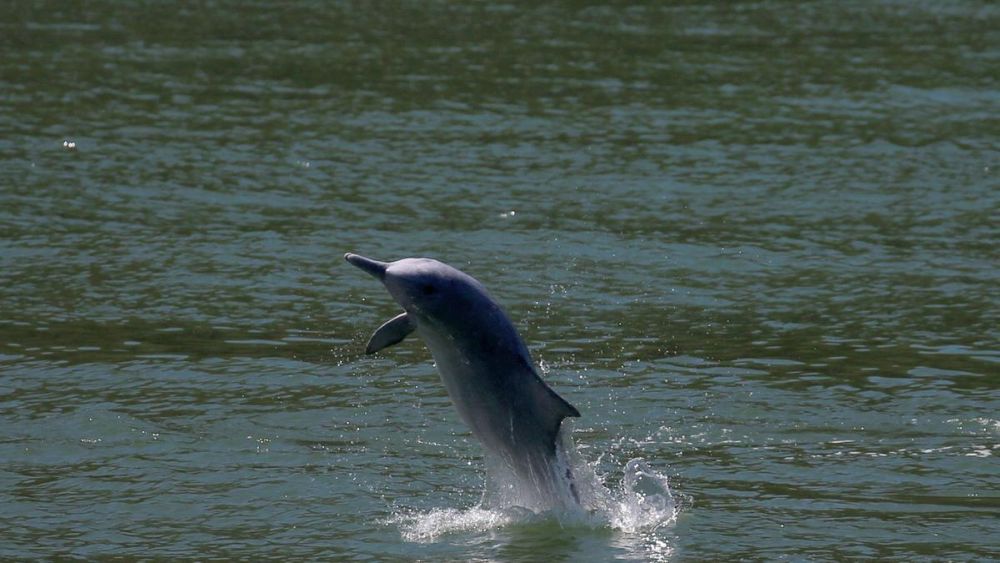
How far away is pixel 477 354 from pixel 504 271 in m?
5.53

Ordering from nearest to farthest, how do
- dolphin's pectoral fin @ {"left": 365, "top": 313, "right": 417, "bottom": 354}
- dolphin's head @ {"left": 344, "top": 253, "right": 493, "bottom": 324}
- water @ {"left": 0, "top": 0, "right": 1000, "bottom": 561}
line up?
1. dolphin's head @ {"left": 344, "top": 253, "right": 493, "bottom": 324}
2. dolphin's pectoral fin @ {"left": 365, "top": 313, "right": 417, "bottom": 354}
3. water @ {"left": 0, "top": 0, "right": 1000, "bottom": 561}

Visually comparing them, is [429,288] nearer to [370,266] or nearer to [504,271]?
[370,266]

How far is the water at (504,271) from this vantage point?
10.4 meters

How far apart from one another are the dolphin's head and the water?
1.25 metres

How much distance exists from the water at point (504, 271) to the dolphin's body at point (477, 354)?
0.55 metres

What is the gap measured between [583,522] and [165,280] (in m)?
5.95

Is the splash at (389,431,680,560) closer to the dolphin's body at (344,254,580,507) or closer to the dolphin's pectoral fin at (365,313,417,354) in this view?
the dolphin's body at (344,254,580,507)

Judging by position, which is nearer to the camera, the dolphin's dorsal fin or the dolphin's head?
the dolphin's head

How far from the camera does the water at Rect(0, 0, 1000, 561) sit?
10.4 meters

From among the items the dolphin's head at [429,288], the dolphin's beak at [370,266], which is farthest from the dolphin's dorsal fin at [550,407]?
the dolphin's beak at [370,266]

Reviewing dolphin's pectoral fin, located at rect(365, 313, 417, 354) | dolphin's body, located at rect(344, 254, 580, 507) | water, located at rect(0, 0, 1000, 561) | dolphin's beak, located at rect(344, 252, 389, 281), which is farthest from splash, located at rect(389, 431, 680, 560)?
dolphin's beak, located at rect(344, 252, 389, 281)

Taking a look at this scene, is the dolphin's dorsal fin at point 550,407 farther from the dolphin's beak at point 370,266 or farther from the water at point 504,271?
the dolphin's beak at point 370,266

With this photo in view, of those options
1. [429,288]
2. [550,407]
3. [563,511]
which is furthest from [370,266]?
[563,511]

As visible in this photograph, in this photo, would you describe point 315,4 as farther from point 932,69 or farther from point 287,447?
point 287,447
